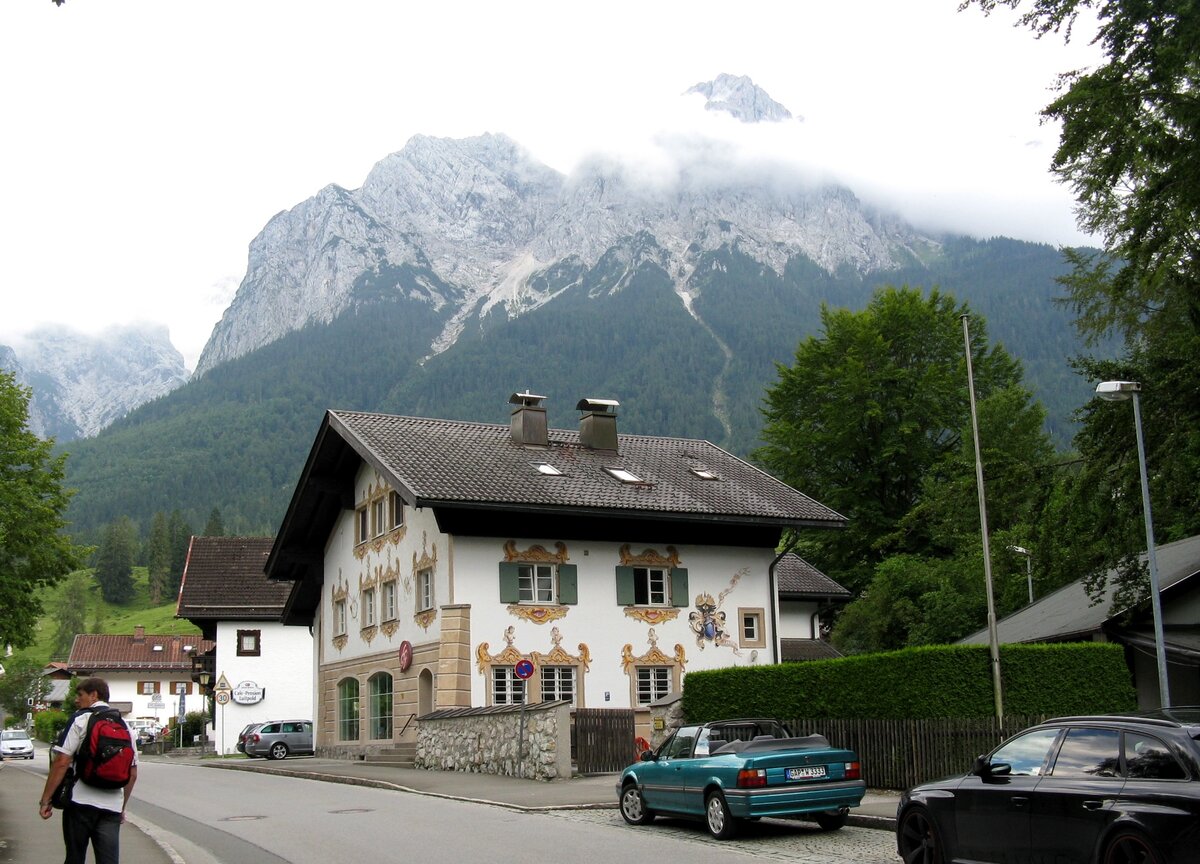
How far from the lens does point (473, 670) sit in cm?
3109

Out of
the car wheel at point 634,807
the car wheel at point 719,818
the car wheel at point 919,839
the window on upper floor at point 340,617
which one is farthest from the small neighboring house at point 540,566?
the car wheel at point 919,839

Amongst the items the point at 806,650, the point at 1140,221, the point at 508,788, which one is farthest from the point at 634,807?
the point at 806,650

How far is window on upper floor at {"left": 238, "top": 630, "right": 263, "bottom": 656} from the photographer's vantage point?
5722cm

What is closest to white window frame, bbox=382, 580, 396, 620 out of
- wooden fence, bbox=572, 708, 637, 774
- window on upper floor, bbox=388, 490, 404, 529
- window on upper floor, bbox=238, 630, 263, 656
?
window on upper floor, bbox=388, 490, 404, 529

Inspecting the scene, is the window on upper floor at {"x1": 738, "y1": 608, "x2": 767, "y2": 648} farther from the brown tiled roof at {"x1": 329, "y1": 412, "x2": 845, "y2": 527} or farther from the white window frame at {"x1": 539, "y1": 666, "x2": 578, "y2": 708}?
the white window frame at {"x1": 539, "y1": 666, "x2": 578, "y2": 708}

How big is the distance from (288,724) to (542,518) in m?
19.3

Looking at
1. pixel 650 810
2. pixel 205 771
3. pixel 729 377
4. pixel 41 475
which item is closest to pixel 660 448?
pixel 205 771

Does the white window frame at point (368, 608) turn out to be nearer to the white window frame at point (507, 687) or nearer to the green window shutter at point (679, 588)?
the white window frame at point (507, 687)

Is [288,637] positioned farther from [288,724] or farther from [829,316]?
[829,316]

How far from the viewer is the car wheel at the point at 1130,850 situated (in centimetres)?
905

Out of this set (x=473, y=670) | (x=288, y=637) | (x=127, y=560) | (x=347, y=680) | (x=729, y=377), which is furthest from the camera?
(x=729, y=377)

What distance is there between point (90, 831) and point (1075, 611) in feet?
74.7

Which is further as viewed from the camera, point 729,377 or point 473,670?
point 729,377

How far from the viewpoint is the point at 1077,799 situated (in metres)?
9.89
